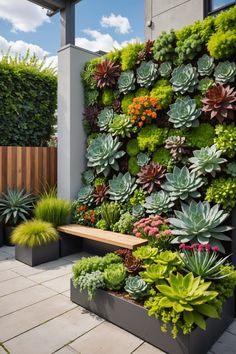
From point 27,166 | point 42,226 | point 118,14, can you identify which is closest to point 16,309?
point 42,226

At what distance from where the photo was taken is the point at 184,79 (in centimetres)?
327

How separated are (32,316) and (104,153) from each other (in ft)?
7.78

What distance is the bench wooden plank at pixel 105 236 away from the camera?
319 centimetres

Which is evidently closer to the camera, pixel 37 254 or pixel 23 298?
pixel 23 298

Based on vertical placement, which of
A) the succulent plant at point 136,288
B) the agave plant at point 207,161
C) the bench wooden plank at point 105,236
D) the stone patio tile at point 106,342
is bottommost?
the stone patio tile at point 106,342

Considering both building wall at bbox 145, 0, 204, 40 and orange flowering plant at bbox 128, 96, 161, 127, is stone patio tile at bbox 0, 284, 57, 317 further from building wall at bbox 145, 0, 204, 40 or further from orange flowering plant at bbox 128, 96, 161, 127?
building wall at bbox 145, 0, 204, 40

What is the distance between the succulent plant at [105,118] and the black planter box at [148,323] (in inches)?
96.5

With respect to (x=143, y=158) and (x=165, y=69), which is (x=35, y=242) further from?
(x=165, y=69)

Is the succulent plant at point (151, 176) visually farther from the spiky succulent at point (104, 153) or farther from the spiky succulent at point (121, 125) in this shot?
the spiky succulent at point (121, 125)

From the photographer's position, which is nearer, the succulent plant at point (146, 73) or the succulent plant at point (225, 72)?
the succulent plant at point (225, 72)

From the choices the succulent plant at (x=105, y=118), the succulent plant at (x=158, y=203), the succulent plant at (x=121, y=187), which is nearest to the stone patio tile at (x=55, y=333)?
the succulent plant at (x=158, y=203)

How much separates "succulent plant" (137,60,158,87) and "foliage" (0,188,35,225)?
8.59ft

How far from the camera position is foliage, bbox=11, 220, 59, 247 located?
3.62 m

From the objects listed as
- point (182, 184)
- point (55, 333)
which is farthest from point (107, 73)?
point (55, 333)
